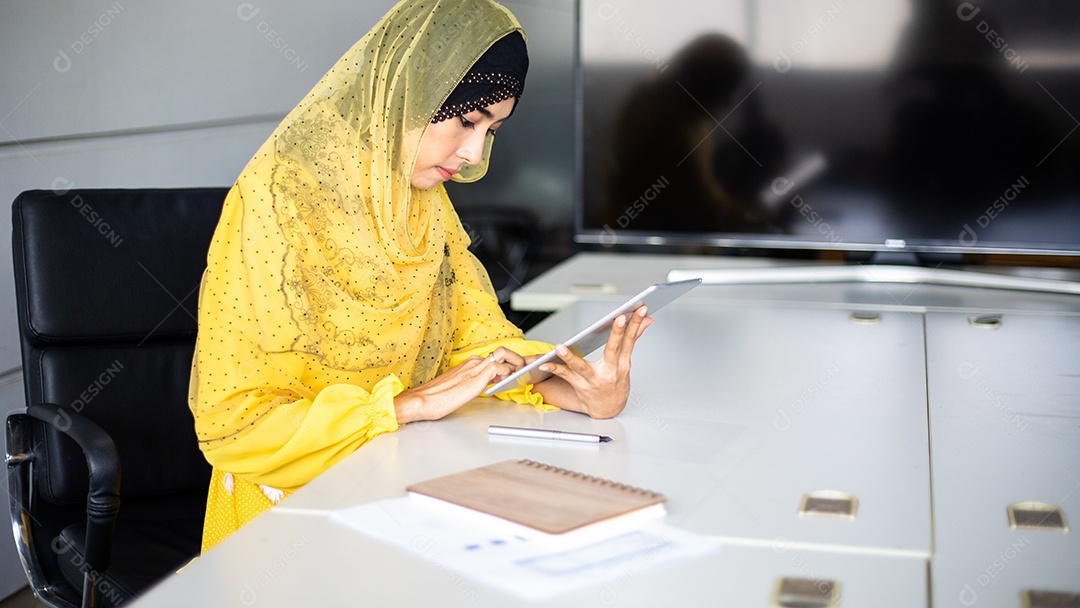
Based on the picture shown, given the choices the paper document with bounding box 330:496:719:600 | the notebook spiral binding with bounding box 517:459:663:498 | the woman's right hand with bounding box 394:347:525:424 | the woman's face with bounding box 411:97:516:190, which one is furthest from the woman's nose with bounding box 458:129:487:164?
the paper document with bounding box 330:496:719:600

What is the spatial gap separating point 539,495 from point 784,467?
34 cm

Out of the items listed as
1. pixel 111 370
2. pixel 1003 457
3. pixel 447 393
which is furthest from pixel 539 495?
pixel 111 370

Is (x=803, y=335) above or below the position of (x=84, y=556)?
above

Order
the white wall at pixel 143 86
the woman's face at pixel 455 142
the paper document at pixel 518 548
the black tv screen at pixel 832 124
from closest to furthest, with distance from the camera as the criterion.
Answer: the paper document at pixel 518 548, the woman's face at pixel 455 142, the white wall at pixel 143 86, the black tv screen at pixel 832 124

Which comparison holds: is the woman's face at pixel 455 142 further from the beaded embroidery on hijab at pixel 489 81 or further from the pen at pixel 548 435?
the pen at pixel 548 435

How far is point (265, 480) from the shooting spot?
151 cm

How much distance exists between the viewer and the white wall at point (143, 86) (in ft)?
7.51

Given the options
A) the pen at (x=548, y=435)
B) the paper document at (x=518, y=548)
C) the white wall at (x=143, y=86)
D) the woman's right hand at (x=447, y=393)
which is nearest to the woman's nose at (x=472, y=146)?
the woman's right hand at (x=447, y=393)

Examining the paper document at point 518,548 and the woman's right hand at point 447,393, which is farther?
the woman's right hand at point 447,393

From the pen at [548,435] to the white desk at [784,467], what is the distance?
15mm

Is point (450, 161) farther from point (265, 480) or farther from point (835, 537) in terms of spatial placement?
point (835, 537)

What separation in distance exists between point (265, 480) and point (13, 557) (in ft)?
4.00

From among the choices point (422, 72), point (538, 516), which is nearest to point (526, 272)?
point (422, 72)

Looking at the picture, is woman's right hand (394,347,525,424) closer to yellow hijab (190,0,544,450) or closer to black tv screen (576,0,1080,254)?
yellow hijab (190,0,544,450)
